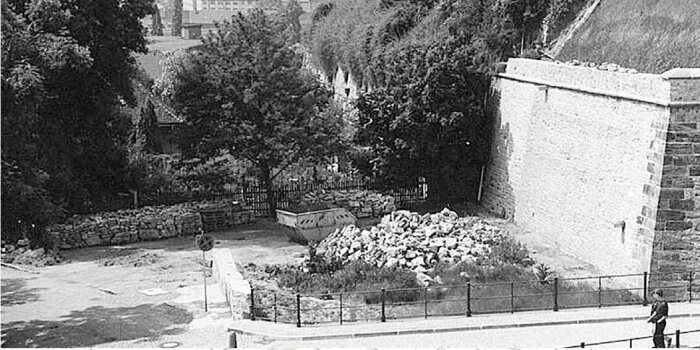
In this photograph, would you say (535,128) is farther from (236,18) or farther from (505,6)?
(236,18)

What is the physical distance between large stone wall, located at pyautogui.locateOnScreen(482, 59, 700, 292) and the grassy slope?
1.74 meters

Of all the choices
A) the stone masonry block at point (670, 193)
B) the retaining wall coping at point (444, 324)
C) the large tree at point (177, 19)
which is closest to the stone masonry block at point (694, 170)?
the stone masonry block at point (670, 193)

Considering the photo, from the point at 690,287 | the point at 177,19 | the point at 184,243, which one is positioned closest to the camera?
the point at 690,287

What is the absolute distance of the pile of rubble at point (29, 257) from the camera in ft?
85.6

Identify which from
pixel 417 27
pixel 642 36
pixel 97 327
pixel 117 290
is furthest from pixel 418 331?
pixel 417 27

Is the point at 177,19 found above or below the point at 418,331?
above

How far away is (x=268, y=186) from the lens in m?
32.1

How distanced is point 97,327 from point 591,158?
12969 mm

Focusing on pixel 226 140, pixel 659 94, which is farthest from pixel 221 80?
pixel 659 94

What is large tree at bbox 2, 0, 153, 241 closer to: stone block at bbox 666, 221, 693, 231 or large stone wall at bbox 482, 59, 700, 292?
large stone wall at bbox 482, 59, 700, 292

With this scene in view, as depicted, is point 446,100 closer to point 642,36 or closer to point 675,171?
point 642,36

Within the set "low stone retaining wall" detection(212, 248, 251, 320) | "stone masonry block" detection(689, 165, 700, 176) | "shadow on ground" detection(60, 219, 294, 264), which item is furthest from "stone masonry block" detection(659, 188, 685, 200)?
"shadow on ground" detection(60, 219, 294, 264)

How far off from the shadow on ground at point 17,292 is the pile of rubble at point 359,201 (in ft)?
36.8

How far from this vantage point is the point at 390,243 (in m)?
23.1
